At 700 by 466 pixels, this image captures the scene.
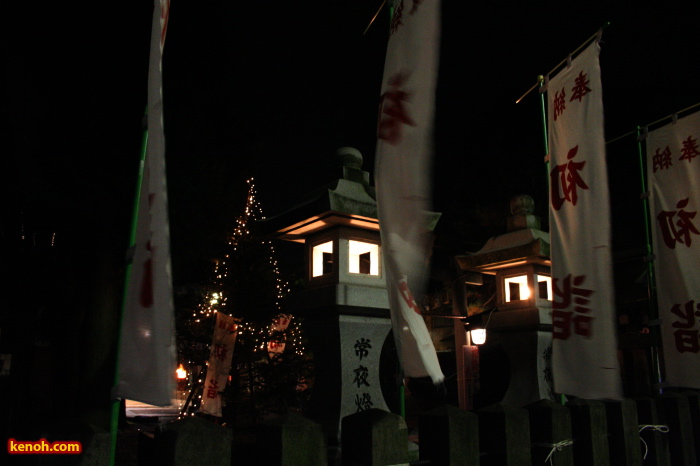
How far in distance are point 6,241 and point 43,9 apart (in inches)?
188

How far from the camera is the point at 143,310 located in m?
3.05

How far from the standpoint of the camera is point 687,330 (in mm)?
6402

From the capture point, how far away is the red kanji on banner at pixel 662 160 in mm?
7223

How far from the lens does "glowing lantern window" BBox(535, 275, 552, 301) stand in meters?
A: 9.81

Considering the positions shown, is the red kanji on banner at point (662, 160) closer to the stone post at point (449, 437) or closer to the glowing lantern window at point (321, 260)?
the glowing lantern window at point (321, 260)

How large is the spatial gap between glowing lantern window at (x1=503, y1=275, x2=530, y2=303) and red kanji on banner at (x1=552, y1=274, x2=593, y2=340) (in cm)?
514

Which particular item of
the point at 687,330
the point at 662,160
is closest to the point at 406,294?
the point at 687,330

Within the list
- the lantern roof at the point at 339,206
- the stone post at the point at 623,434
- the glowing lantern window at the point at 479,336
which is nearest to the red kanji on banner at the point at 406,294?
the lantern roof at the point at 339,206

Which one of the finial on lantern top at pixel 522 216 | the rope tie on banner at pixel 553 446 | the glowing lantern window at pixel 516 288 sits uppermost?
the finial on lantern top at pixel 522 216

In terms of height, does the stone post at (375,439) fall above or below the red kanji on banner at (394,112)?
below

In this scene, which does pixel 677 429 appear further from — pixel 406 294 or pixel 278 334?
pixel 278 334

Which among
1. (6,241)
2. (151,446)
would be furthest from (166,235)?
(6,241)

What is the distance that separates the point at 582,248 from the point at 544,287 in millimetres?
5564

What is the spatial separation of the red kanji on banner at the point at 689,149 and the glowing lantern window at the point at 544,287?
343 cm
